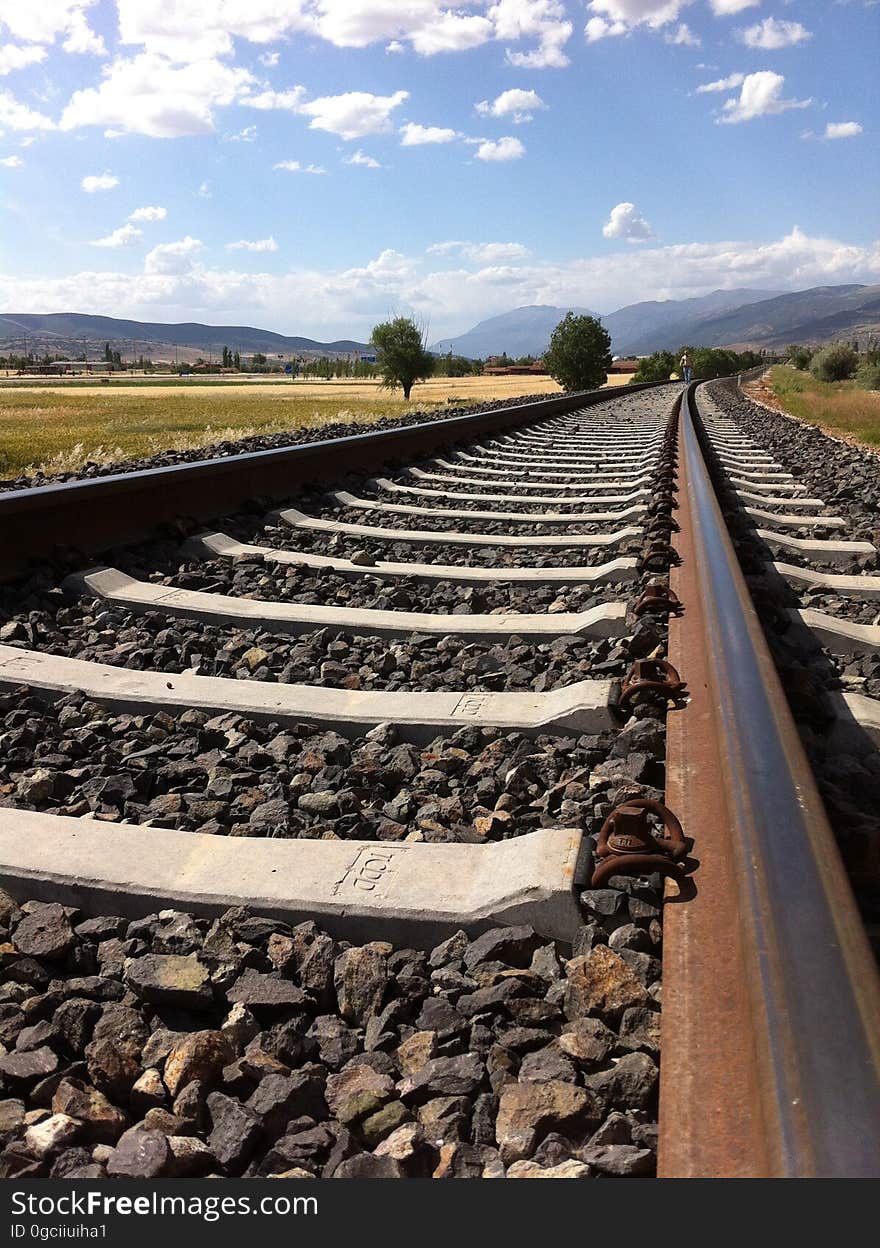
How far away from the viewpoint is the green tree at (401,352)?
6606 centimetres

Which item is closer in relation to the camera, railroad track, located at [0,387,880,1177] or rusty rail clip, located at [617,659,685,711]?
railroad track, located at [0,387,880,1177]

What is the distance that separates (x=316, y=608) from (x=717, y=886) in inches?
80.7

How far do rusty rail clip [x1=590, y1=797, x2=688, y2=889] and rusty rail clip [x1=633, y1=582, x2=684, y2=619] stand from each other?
137 cm

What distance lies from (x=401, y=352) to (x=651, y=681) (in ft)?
218

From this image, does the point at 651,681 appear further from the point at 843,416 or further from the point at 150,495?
the point at 843,416

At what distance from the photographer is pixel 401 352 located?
2601 inches

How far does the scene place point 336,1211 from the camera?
36.9 inches

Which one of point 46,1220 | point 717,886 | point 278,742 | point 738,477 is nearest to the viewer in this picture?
point 46,1220

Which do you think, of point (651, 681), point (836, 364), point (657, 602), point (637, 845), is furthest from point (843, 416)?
point (836, 364)

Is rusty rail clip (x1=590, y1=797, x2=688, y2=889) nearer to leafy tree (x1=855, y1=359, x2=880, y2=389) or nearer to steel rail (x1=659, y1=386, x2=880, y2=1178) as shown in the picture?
steel rail (x1=659, y1=386, x2=880, y2=1178)

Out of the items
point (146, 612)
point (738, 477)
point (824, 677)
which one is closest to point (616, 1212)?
point (824, 677)

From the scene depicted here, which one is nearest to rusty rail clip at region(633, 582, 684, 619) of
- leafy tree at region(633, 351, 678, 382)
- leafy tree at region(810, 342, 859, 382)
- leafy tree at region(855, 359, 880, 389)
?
leafy tree at region(855, 359, 880, 389)

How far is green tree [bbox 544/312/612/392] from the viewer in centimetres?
5716

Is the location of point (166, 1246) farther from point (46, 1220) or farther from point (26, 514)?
point (26, 514)
